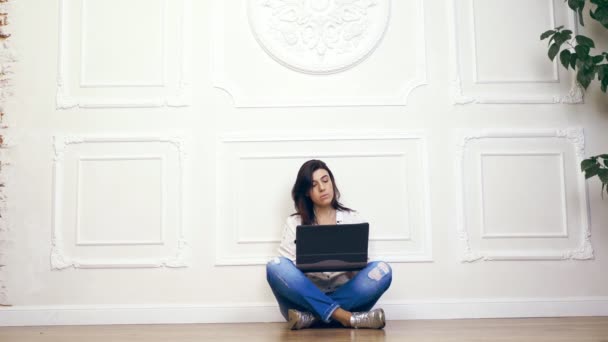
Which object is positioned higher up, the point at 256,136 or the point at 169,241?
the point at 256,136

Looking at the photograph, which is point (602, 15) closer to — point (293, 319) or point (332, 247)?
point (332, 247)

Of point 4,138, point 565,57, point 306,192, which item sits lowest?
point 306,192

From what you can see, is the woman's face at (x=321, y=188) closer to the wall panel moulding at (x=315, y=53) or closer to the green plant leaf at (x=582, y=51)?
the wall panel moulding at (x=315, y=53)

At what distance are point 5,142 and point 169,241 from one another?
1022 millimetres

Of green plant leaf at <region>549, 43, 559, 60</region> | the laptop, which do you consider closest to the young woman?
the laptop

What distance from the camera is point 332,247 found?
2.57 metres

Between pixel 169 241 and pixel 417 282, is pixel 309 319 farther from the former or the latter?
pixel 169 241

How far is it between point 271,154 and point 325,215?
447 millimetres

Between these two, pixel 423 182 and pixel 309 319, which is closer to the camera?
→ pixel 309 319

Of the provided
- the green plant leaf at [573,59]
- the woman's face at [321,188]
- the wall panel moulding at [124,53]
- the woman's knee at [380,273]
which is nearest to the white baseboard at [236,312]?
the woman's knee at [380,273]

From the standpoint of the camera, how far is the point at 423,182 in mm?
3104

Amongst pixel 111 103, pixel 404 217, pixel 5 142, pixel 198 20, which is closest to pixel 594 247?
pixel 404 217

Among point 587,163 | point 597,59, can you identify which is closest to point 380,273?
point 587,163

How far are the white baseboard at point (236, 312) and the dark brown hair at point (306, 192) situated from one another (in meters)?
0.50
